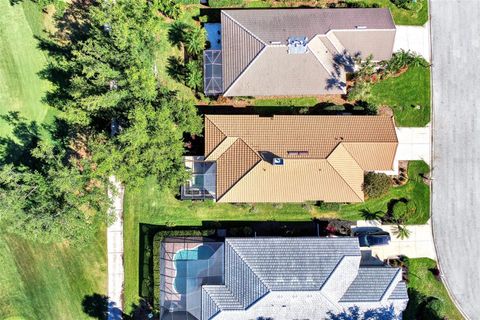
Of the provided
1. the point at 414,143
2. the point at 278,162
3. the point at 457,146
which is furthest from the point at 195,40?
the point at 457,146

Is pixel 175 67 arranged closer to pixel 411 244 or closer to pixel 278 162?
pixel 278 162

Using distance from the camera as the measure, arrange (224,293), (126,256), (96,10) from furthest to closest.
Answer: (126,256)
(224,293)
(96,10)

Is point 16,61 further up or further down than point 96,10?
further down

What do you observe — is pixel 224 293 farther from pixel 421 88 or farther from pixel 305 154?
pixel 421 88

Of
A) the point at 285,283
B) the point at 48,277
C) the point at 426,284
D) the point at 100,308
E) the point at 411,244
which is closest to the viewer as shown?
the point at 285,283

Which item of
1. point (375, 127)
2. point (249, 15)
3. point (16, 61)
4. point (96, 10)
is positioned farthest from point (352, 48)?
point (16, 61)

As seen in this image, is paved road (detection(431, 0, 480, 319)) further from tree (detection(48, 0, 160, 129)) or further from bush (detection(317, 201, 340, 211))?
tree (detection(48, 0, 160, 129))

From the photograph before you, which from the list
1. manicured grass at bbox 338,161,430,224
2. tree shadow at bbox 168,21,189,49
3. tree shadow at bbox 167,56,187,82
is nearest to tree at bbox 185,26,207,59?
tree shadow at bbox 168,21,189,49
